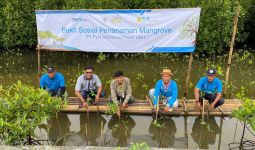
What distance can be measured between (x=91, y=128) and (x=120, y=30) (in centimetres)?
262

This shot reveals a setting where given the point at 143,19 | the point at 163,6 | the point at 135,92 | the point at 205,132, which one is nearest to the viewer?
the point at 205,132

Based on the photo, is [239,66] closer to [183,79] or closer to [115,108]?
[183,79]

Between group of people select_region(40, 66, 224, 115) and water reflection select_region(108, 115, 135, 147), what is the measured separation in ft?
1.00

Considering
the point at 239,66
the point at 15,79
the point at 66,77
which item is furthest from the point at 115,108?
the point at 239,66

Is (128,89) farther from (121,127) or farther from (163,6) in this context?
(163,6)

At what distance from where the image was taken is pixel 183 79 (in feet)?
35.8

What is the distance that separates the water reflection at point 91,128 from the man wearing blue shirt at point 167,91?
143 cm

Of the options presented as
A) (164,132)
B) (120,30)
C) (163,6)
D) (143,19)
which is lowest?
(164,132)

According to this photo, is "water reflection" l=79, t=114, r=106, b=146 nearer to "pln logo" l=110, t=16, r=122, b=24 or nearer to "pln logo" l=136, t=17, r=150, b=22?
"pln logo" l=110, t=16, r=122, b=24

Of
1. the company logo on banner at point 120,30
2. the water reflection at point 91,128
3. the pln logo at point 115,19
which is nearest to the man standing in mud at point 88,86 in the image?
→ the water reflection at point 91,128

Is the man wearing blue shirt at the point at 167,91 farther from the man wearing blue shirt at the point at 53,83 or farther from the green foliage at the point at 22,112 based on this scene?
the green foliage at the point at 22,112

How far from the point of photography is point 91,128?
7.74 meters

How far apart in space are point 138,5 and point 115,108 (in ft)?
20.9

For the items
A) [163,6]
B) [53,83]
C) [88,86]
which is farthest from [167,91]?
[163,6]
